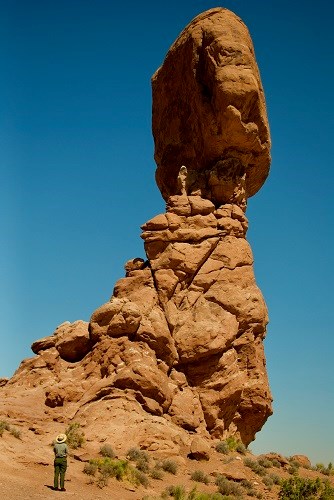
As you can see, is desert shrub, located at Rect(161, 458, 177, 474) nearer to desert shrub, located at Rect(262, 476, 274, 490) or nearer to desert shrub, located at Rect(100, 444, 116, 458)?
desert shrub, located at Rect(100, 444, 116, 458)

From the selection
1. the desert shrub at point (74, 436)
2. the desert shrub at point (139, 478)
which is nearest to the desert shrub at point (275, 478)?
the desert shrub at point (139, 478)

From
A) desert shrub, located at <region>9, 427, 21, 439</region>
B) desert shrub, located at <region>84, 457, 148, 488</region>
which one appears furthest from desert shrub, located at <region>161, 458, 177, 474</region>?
desert shrub, located at <region>9, 427, 21, 439</region>

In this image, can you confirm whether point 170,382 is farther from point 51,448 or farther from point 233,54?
point 233,54

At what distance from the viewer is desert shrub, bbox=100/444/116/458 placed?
19072 millimetres

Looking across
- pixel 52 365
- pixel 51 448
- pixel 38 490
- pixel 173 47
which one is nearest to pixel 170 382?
pixel 52 365

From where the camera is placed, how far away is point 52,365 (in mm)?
24922

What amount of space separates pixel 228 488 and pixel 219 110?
18.0 meters

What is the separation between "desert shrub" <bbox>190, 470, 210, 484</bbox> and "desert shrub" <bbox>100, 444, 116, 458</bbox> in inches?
111

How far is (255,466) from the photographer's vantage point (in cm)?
2233

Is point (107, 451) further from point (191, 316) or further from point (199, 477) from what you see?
point (191, 316)

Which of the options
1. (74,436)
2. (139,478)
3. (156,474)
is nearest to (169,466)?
(156,474)

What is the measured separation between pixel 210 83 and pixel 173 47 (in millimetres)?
4881

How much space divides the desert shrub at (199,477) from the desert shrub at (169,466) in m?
0.67

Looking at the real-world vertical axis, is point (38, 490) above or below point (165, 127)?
below
